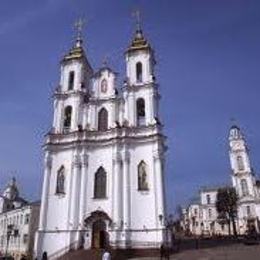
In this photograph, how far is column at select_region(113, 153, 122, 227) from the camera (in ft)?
119

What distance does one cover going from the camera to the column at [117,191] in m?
36.3

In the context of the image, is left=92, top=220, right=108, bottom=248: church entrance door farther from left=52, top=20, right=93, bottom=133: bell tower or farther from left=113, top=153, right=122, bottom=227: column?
left=52, top=20, right=93, bottom=133: bell tower

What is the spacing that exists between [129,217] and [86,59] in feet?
70.6

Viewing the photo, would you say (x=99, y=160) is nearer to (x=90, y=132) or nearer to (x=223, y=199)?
(x=90, y=132)

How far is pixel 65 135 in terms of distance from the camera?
137 ft

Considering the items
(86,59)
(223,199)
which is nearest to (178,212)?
(223,199)

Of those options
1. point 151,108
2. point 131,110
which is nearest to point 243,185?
point 151,108

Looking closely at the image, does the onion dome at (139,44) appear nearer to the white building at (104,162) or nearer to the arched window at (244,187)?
the white building at (104,162)

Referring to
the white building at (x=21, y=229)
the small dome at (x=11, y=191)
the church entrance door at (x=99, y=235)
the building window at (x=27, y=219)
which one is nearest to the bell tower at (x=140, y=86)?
the church entrance door at (x=99, y=235)

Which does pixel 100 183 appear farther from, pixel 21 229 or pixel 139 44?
pixel 21 229

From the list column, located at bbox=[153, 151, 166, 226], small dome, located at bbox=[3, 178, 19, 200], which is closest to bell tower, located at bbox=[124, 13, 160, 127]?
column, located at bbox=[153, 151, 166, 226]

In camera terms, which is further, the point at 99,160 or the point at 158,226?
the point at 99,160

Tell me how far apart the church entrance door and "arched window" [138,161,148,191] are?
5254 mm

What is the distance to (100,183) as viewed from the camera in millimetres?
39156
